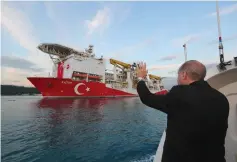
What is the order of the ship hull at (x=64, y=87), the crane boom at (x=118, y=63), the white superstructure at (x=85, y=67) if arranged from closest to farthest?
the ship hull at (x=64, y=87) < the white superstructure at (x=85, y=67) < the crane boom at (x=118, y=63)

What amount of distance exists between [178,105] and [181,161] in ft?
1.45

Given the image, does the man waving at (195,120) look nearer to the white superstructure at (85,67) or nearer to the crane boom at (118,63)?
the white superstructure at (85,67)

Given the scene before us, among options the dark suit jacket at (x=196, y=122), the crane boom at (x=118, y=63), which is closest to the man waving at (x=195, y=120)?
the dark suit jacket at (x=196, y=122)

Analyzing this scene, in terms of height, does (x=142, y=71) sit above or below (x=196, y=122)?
above

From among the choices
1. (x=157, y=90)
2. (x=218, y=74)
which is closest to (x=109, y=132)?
(x=218, y=74)

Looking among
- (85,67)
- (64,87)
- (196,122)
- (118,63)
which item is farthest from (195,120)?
(118,63)

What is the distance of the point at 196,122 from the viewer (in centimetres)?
126

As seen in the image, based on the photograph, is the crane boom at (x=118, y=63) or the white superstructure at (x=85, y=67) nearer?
the white superstructure at (x=85, y=67)

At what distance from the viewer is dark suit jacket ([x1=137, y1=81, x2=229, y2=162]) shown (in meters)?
1.26

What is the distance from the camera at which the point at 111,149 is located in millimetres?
5430

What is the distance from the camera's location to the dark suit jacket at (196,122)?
1261mm

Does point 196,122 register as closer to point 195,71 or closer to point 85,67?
point 195,71

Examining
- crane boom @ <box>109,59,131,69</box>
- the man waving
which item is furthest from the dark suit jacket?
crane boom @ <box>109,59,131,69</box>

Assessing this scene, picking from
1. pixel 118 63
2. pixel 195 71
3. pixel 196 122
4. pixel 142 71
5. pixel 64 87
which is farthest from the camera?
pixel 118 63
